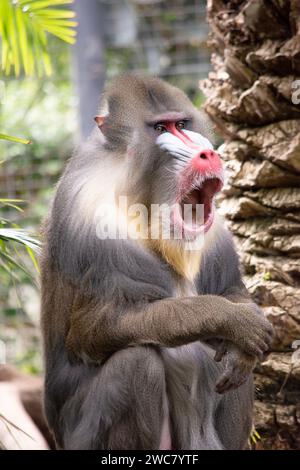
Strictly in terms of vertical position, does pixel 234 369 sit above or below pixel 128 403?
above

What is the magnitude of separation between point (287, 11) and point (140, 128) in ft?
3.64

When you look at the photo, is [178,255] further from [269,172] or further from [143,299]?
[269,172]

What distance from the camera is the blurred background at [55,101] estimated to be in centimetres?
789

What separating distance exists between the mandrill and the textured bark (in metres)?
0.52

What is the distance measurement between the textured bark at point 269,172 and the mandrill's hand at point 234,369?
767mm

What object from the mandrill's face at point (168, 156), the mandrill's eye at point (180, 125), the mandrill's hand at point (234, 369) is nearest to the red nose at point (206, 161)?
the mandrill's face at point (168, 156)

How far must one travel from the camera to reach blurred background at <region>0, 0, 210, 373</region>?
7.89 metres

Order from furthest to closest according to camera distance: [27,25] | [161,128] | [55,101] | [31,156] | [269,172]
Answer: [55,101], [31,156], [27,25], [269,172], [161,128]

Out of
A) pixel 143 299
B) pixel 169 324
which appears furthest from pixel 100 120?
pixel 169 324

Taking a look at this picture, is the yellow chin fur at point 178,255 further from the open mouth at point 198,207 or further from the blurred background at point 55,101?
the blurred background at point 55,101

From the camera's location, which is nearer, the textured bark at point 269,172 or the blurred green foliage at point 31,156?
the textured bark at point 269,172

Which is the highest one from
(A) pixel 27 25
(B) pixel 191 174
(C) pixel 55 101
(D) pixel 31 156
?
(C) pixel 55 101

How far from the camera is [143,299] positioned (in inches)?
125

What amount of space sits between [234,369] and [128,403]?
44 cm
